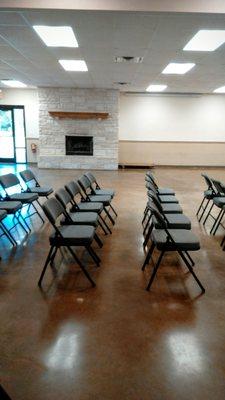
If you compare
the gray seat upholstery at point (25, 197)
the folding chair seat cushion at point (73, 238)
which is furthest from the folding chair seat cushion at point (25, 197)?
the folding chair seat cushion at point (73, 238)

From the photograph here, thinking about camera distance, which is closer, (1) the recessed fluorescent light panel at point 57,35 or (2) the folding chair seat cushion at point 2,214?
(2) the folding chair seat cushion at point 2,214

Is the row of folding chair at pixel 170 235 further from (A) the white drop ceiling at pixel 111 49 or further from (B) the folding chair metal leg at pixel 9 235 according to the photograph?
(A) the white drop ceiling at pixel 111 49

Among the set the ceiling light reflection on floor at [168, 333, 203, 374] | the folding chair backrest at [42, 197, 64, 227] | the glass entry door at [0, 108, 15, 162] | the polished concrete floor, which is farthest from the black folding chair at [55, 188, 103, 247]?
the glass entry door at [0, 108, 15, 162]

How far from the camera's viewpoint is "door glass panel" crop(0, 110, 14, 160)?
37.7 ft

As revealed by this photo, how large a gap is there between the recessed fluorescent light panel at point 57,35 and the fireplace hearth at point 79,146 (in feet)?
17.6

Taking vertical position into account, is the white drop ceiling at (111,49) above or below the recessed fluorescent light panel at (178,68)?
below

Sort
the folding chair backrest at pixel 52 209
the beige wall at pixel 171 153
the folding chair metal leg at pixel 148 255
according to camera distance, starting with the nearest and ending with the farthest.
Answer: the folding chair backrest at pixel 52 209
the folding chair metal leg at pixel 148 255
the beige wall at pixel 171 153

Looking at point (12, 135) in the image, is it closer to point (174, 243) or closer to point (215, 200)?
point (215, 200)

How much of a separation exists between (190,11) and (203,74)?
4.18 metres

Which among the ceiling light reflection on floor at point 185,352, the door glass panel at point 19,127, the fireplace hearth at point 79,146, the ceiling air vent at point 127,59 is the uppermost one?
the ceiling air vent at point 127,59

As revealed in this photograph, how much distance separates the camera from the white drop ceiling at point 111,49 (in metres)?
3.96

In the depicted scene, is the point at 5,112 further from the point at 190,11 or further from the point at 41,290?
the point at 41,290

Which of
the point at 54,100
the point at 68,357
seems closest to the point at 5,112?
the point at 54,100

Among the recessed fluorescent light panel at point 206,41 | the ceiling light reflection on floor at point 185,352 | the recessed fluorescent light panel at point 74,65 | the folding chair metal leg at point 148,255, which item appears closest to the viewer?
the ceiling light reflection on floor at point 185,352
